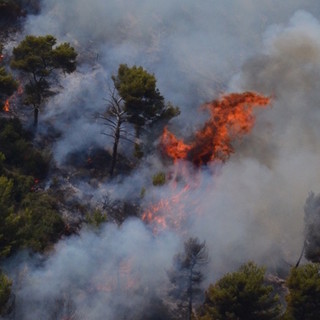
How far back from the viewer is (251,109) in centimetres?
3950

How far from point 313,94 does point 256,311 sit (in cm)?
2414

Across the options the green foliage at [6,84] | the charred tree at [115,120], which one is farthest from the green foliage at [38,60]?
the charred tree at [115,120]

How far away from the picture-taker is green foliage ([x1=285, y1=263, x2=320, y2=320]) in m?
22.0

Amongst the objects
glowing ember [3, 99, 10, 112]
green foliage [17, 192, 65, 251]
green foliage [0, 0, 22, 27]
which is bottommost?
green foliage [17, 192, 65, 251]

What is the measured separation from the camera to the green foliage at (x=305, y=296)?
868 inches

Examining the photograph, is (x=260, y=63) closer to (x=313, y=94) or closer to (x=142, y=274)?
(x=313, y=94)

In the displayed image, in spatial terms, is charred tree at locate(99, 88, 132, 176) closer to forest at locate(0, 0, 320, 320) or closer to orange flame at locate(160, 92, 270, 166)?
forest at locate(0, 0, 320, 320)

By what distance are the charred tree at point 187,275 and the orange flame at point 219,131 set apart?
9126 millimetres

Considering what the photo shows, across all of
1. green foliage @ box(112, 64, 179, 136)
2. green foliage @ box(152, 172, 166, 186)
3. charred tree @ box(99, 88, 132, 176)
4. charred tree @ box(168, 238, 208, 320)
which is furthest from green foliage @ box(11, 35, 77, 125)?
charred tree @ box(168, 238, 208, 320)

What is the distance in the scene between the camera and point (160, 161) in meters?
35.2

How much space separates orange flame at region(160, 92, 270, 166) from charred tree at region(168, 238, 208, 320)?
913cm

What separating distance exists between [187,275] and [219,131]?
43.9 ft

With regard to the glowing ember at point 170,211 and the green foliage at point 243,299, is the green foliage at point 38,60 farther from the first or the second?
the green foliage at point 243,299

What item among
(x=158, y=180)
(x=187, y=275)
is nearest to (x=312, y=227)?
(x=187, y=275)
